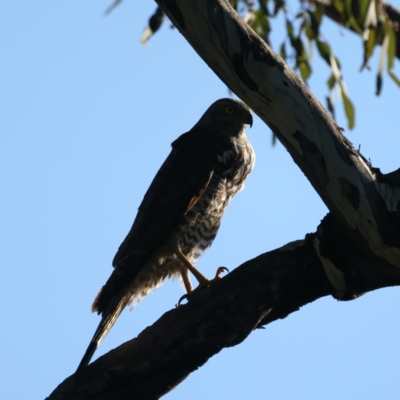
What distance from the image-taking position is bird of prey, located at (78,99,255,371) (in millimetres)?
3510

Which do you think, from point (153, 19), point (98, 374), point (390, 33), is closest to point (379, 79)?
point (390, 33)

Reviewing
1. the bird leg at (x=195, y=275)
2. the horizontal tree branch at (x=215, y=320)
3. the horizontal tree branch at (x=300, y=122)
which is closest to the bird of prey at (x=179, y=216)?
the bird leg at (x=195, y=275)

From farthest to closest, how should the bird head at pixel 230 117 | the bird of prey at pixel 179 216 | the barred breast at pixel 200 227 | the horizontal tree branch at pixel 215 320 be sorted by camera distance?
the bird head at pixel 230 117
the barred breast at pixel 200 227
the bird of prey at pixel 179 216
the horizontal tree branch at pixel 215 320

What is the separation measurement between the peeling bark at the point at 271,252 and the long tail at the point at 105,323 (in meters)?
0.09

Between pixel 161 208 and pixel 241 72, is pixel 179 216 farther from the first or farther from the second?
pixel 241 72

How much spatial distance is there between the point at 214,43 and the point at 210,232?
165cm

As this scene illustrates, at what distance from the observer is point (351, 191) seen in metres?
2.27

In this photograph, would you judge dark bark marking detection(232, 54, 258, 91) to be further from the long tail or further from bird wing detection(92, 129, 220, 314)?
bird wing detection(92, 129, 220, 314)

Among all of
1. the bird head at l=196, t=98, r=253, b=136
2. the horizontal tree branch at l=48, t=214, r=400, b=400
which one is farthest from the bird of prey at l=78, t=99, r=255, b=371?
the horizontal tree branch at l=48, t=214, r=400, b=400

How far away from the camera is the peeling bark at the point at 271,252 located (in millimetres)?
2281

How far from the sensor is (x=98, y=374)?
9.00 ft

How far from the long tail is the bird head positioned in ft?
4.14

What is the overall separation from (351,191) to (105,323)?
1363 millimetres

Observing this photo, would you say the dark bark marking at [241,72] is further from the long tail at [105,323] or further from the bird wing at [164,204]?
the bird wing at [164,204]
